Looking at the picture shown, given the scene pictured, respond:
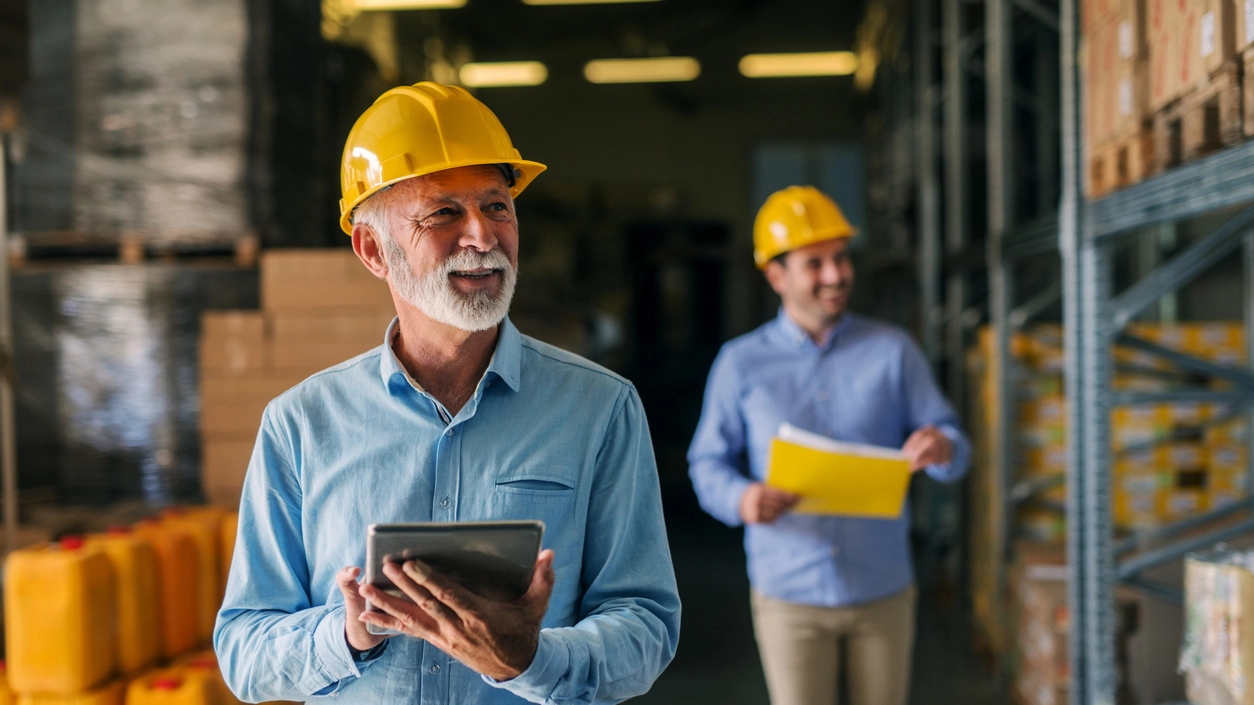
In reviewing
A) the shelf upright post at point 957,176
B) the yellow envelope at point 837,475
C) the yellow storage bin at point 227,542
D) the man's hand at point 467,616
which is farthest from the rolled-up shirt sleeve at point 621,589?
the shelf upright post at point 957,176

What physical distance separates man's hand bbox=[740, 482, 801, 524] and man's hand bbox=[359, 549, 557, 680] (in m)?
1.70

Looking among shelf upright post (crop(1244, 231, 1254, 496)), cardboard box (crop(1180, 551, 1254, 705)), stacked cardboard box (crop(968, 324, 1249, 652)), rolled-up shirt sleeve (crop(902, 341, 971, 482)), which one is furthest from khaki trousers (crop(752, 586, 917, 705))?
shelf upright post (crop(1244, 231, 1254, 496))

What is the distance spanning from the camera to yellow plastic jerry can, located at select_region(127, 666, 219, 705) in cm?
296

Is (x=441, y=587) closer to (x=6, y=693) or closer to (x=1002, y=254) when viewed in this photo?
(x=6, y=693)

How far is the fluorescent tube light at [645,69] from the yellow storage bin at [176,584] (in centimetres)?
1154

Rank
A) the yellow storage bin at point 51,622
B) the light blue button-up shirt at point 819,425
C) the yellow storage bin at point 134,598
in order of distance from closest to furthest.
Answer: the yellow storage bin at point 51,622 → the light blue button-up shirt at point 819,425 → the yellow storage bin at point 134,598

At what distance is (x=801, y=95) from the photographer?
599 inches

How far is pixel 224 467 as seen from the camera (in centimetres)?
457

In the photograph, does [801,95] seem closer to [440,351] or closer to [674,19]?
[674,19]

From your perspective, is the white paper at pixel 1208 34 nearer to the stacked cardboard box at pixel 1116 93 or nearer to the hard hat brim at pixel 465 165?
the stacked cardboard box at pixel 1116 93

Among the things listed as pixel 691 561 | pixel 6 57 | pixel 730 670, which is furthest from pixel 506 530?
pixel 691 561

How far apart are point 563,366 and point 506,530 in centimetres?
49

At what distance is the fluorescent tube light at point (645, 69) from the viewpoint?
46.2ft

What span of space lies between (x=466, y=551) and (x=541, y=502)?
0.31 m
